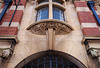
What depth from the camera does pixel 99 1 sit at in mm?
8570

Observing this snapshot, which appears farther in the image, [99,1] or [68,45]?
[99,1]

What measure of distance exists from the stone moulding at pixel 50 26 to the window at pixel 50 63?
137cm

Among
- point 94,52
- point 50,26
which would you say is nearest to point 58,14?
point 50,26

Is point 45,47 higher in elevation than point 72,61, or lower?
higher

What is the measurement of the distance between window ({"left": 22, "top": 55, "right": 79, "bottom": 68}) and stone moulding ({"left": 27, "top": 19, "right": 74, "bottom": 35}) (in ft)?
4.48

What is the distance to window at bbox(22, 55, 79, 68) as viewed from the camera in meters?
4.82

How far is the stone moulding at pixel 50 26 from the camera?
16.9 feet

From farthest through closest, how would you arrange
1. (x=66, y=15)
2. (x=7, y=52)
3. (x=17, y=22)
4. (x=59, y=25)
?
(x=66, y=15) → (x=17, y=22) → (x=59, y=25) → (x=7, y=52)

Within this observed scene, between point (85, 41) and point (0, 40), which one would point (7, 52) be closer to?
point (0, 40)

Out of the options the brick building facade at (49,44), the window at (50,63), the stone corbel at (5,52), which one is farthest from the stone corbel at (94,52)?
the stone corbel at (5,52)

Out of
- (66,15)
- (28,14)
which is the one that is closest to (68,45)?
(66,15)

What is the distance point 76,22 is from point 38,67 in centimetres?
360

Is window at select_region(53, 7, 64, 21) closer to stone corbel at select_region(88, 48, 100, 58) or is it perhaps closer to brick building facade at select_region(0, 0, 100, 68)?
brick building facade at select_region(0, 0, 100, 68)


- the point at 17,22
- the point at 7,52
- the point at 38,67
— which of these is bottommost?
the point at 38,67
